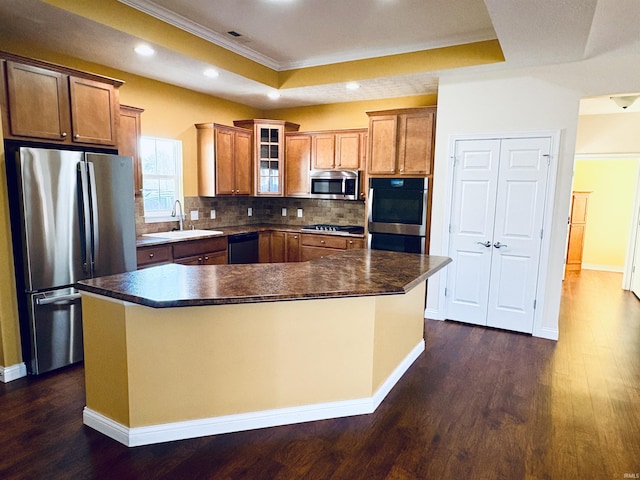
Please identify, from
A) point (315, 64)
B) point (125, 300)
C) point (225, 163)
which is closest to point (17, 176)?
point (125, 300)

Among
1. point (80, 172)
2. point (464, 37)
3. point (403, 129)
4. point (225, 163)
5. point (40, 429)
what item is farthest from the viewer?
point (225, 163)

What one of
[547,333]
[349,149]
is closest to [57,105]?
[349,149]

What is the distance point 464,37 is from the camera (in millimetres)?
3822

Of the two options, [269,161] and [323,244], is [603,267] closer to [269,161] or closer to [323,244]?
[323,244]

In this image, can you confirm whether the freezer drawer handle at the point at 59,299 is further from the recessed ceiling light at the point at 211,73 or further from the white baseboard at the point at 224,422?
the recessed ceiling light at the point at 211,73

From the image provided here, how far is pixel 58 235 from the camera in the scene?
9.93ft

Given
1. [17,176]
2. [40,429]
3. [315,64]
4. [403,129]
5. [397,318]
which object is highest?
[315,64]

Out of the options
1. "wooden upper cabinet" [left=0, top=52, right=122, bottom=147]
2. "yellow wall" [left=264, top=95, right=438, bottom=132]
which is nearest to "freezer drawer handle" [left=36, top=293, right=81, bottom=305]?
"wooden upper cabinet" [left=0, top=52, right=122, bottom=147]

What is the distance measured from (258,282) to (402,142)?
2.98 metres

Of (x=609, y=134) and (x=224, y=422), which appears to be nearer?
(x=224, y=422)

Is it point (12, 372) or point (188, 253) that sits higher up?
point (188, 253)

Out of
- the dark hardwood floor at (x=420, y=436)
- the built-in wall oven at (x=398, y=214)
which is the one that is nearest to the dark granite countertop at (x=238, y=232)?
the built-in wall oven at (x=398, y=214)

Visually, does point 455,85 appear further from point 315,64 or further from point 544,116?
point 315,64

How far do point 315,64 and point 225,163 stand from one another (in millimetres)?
1683
